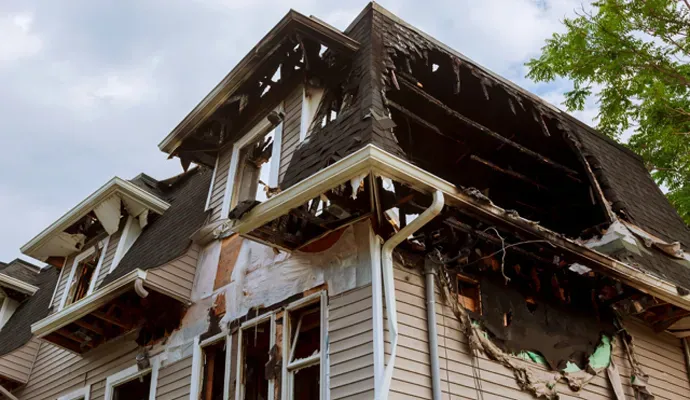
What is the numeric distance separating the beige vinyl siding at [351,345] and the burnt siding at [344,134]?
1632 millimetres

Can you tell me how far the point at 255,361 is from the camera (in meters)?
9.12

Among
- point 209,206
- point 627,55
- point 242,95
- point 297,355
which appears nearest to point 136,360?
point 209,206

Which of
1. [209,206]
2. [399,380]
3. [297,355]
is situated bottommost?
[399,380]

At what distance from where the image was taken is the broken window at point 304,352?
8.20 meters

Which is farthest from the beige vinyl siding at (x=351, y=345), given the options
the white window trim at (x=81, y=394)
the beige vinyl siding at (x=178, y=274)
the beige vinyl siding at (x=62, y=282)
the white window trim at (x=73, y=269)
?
the beige vinyl siding at (x=62, y=282)

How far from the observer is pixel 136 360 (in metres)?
11.0

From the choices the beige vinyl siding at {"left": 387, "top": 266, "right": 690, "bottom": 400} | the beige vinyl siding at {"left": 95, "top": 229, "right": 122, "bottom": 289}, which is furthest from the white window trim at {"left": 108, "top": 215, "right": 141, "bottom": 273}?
the beige vinyl siding at {"left": 387, "top": 266, "right": 690, "bottom": 400}

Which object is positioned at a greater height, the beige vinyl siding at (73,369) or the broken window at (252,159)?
the broken window at (252,159)

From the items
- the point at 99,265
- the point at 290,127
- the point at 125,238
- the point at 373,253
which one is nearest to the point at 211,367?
the point at 373,253

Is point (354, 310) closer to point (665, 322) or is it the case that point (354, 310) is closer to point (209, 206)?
point (209, 206)

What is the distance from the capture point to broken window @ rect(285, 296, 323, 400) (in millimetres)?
8195

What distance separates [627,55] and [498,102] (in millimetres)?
4294

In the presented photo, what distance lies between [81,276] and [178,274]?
5.23 metres

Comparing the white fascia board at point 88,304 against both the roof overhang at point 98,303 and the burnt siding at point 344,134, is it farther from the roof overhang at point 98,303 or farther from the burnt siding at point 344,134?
the burnt siding at point 344,134
